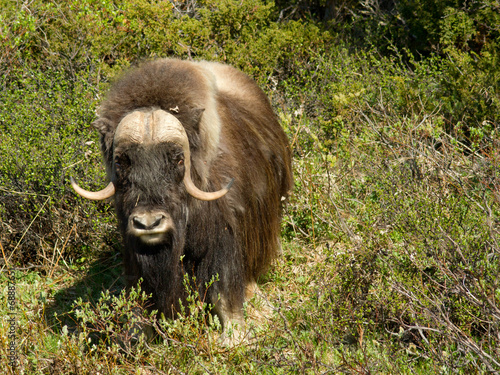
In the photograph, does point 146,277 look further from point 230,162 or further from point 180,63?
point 180,63

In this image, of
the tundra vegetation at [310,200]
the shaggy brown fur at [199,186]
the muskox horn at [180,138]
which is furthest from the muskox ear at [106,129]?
the tundra vegetation at [310,200]

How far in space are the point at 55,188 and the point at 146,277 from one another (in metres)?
1.52

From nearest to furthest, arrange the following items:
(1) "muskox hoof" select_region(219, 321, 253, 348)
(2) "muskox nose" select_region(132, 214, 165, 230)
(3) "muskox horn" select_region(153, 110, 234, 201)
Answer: (2) "muskox nose" select_region(132, 214, 165, 230), (3) "muskox horn" select_region(153, 110, 234, 201), (1) "muskox hoof" select_region(219, 321, 253, 348)

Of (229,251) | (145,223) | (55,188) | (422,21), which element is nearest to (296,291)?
(229,251)

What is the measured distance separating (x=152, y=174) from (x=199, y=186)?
34cm

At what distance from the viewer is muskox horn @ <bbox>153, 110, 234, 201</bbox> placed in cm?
288

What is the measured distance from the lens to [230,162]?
10.9 feet

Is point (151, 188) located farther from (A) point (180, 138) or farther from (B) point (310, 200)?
(B) point (310, 200)

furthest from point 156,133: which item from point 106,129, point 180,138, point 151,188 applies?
point 106,129

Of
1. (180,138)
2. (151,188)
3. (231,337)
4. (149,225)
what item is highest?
(180,138)

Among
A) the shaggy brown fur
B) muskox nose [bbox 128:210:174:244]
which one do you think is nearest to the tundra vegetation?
the shaggy brown fur

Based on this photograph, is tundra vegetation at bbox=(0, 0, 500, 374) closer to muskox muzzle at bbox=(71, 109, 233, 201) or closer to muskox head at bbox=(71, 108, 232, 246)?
muskox head at bbox=(71, 108, 232, 246)

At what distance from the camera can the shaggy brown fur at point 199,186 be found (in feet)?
9.74

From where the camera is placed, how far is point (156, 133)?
113 inches
